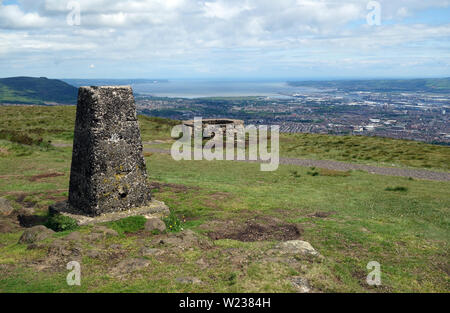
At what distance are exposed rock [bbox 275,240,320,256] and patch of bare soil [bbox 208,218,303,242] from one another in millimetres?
1516

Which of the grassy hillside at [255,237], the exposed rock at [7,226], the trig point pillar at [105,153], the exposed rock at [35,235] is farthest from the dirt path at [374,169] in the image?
the exposed rock at [35,235]

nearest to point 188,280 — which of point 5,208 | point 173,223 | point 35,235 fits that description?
point 173,223

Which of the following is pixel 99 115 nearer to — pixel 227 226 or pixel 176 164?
pixel 227 226

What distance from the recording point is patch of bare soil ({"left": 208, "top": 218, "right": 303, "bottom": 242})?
12156 millimetres

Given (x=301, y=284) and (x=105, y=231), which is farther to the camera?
(x=105, y=231)

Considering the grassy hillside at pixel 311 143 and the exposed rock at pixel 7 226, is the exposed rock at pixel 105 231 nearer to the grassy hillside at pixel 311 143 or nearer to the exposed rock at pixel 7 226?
the exposed rock at pixel 7 226

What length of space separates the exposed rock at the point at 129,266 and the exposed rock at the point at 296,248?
3.84m

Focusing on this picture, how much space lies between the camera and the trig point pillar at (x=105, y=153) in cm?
1310

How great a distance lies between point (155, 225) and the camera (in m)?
12.9

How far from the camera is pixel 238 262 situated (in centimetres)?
959

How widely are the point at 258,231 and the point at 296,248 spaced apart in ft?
9.15

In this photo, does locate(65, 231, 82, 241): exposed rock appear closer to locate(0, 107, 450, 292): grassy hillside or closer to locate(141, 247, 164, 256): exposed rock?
locate(0, 107, 450, 292): grassy hillside

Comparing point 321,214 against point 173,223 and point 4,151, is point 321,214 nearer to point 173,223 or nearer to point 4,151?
point 173,223
